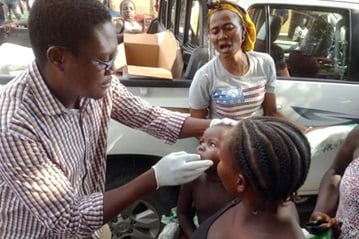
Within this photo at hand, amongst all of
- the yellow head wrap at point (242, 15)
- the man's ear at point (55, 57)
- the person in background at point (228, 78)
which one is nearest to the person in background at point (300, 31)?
the yellow head wrap at point (242, 15)

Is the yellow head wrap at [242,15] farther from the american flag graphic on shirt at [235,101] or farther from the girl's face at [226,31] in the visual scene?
the american flag graphic on shirt at [235,101]

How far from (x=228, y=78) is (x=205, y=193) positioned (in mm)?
837

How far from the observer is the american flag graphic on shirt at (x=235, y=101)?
8.70 feet

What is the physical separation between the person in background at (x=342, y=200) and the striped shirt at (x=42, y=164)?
0.96 metres

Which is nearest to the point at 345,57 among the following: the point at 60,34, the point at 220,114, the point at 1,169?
the point at 220,114

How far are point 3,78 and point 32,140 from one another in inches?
64.3

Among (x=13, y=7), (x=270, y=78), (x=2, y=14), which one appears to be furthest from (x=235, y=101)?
(x=13, y=7)

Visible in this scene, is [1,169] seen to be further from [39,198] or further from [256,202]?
[256,202]

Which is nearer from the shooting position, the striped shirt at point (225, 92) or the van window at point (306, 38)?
the striped shirt at point (225, 92)

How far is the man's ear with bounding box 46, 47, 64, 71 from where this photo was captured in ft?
4.79

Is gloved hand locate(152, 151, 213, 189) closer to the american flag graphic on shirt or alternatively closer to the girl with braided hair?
the girl with braided hair

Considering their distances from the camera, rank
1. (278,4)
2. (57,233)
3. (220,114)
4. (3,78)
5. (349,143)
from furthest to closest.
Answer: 1. (278,4)
2. (3,78)
3. (220,114)
4. (349,143)
5. (57,233)

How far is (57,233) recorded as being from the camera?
154cm

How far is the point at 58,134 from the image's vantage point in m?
1.52
